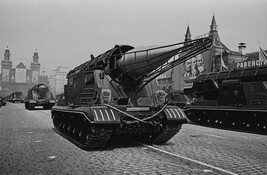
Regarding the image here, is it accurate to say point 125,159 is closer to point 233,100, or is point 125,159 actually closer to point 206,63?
point 233,100

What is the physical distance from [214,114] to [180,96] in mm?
6390

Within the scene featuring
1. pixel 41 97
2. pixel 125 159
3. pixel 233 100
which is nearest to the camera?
pixel 125 159

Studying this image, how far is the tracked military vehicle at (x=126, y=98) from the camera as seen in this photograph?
20.7 ft

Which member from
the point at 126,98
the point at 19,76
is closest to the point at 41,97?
the point at 126,98

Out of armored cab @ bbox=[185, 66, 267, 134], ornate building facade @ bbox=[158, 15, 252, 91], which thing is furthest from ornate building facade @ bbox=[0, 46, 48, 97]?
armored cab @ bbox=[185, 66, 267, 134]

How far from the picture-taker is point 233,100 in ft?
41.4

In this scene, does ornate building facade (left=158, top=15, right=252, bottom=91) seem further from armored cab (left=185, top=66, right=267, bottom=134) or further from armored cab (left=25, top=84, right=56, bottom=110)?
armored cab (left=185, top=66, right=267, bottom=134)

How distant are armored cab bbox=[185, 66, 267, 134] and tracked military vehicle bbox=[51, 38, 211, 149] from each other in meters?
6.02

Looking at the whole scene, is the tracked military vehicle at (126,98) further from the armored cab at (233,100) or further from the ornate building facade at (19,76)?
the ornate building facade at (19,76)

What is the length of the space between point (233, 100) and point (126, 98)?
7.32 meters

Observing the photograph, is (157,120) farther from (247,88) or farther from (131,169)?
(247,88)

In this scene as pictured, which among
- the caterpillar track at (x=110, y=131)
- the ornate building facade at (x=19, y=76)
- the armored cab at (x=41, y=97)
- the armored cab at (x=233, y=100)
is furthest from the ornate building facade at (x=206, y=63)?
the ornate building facade at (x=19, y=76)

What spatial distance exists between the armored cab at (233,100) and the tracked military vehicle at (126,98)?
6.02 m

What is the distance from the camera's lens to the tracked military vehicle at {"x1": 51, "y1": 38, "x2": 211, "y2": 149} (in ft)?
A: 20.7
